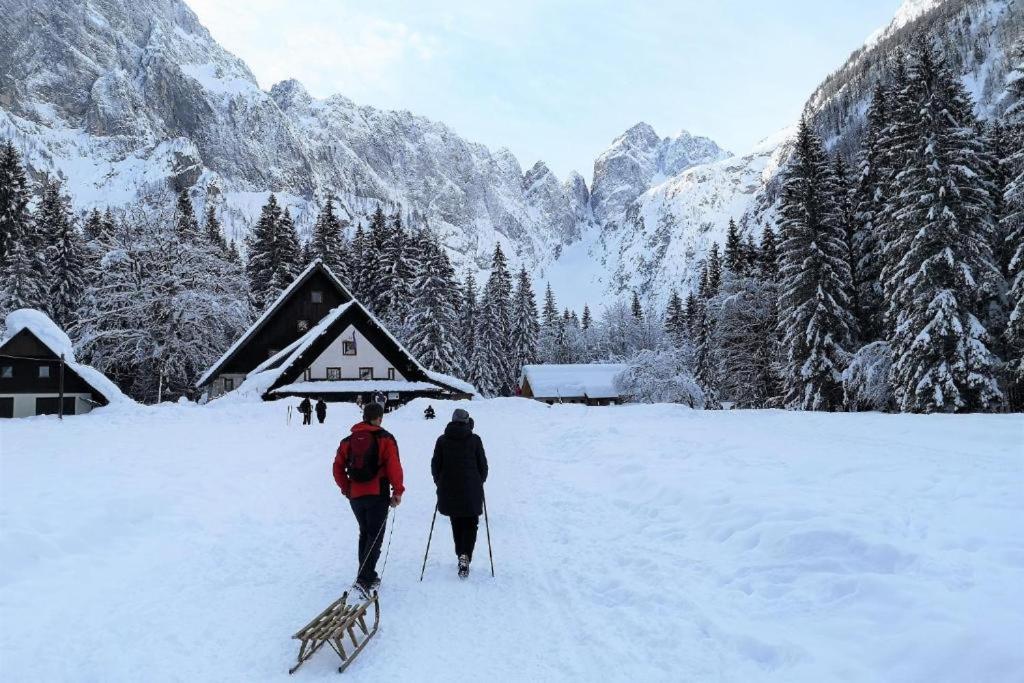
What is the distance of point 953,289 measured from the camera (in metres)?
23.1

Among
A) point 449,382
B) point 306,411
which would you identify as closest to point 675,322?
point 449,382

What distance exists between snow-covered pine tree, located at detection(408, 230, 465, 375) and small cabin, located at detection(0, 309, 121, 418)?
24.0 metres

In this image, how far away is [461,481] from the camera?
23.4 feet

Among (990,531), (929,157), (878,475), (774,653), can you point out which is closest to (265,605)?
(774,653)

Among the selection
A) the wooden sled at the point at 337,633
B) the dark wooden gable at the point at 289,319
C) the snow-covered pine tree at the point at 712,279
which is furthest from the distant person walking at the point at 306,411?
the snow-covered pine tree at the point at 712,279

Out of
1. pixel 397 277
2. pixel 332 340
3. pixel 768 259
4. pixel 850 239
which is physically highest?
pixel 397 277

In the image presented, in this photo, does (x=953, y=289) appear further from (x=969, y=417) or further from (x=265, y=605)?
(x=265, y=605)

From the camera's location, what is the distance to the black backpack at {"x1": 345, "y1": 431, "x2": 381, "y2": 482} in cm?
632

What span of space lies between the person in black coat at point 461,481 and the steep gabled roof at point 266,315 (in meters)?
33.7

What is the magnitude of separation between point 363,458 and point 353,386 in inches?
1245

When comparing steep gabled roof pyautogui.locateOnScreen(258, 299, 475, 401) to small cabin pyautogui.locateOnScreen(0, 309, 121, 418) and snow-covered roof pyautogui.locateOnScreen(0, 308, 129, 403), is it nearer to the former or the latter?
snow-covered roof pyautogui.locateOnScreen(0, 308, 129, 403)

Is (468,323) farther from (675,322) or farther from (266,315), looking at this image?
(675,322)

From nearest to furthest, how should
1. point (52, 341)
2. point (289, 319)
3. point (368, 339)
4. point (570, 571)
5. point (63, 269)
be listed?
1. point (570, 571)
2. point (52, 341)
3. point (368, 339)
4. point (289, 319)
5. point (63, 269)

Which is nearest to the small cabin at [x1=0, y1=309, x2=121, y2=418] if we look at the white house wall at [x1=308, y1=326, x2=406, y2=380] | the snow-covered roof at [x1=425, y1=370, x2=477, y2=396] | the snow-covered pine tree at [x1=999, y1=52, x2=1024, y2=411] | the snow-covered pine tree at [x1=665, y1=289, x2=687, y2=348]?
the white house wall at [x1=308, y1=326, x2=406, y2=380]
